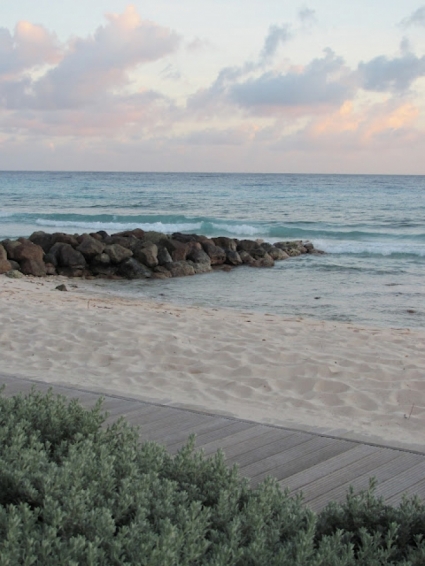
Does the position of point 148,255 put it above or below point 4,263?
above

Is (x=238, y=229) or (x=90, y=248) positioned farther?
(x=238, y=229)

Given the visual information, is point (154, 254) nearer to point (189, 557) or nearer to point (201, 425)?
point (201, 425)

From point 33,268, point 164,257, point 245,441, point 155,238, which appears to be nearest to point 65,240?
point 33,268

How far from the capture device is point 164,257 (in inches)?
674

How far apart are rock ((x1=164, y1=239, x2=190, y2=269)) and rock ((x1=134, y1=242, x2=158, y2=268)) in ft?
2.27

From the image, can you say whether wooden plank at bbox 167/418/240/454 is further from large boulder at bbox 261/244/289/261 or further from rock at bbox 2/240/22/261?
large boulder at bbox 261/244/289/261

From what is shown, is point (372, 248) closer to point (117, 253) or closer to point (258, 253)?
point (258, 253)

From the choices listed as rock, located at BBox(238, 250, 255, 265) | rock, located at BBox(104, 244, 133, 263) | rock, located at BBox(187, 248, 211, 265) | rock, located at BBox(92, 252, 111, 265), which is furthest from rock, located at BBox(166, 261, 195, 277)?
rock, located at BBox(238, 250, 255, 265)

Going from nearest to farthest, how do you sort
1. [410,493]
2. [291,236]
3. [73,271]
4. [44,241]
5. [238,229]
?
[410,493] < [73,271] < [44,241] < [291,236] < [238,229]

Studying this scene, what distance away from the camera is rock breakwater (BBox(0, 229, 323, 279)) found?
52.9 ft

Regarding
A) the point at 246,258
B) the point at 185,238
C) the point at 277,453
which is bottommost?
the point at 246,258

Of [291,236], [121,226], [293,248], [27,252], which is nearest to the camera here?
[27,252]

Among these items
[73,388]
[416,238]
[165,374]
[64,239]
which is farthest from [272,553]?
[416,238]

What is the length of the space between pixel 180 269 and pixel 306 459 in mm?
13153
